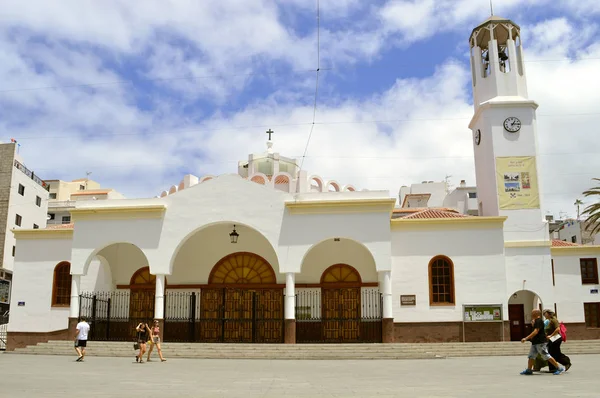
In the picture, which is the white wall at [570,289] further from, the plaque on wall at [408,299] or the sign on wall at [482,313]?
the plaque on wall at [408,299]

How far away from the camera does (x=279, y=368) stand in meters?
14.4

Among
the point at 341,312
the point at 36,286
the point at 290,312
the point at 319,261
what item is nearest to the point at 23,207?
the point at 36,286

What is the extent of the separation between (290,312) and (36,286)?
1056cm

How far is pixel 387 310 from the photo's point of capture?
66.4 ft

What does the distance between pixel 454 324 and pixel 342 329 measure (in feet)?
13.1

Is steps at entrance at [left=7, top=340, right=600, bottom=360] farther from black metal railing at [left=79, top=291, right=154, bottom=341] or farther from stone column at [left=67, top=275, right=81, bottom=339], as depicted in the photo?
black metal railing at [left=79, top=291, right=154, bottom=341]

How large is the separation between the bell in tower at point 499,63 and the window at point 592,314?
33.6ft

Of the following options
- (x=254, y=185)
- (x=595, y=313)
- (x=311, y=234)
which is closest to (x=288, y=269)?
(x=311, y=234)

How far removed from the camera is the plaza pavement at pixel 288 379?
9.02 m

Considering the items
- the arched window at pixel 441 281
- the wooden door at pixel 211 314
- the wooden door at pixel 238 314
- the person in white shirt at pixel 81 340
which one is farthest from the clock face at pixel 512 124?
the person in white shirt at pixel 81 340

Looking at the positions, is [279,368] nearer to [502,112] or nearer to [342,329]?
[342,329]

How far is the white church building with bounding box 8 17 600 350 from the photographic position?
2081 cm

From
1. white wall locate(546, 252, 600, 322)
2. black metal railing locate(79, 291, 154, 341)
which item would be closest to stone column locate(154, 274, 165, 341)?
black metal railing locate(79, 291, 154, 341)

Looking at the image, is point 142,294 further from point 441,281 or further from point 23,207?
point 23,207
